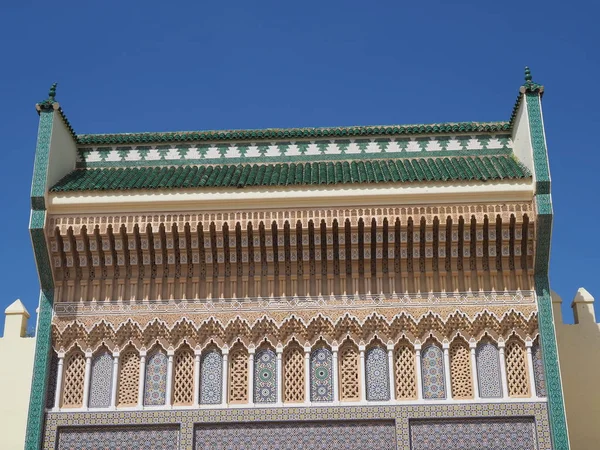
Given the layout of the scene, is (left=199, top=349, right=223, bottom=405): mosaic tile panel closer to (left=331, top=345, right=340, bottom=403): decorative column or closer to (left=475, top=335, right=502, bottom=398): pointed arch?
(left=331, top=345, right=340, bottom=403): decorative column

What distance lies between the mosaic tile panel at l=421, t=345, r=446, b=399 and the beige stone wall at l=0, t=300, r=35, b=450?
13.0 feet

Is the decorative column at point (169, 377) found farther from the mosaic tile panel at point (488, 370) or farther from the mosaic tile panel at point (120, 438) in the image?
the mosaic tile panel at point (488, 370)

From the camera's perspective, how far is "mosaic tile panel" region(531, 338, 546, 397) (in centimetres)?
802

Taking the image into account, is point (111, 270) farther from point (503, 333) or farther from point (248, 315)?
point (503, 333)

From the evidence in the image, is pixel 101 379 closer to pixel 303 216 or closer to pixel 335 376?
pixel 335 376

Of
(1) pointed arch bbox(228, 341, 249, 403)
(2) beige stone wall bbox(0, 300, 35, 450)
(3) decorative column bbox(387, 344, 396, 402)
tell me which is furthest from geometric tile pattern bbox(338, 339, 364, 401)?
(2) beige stone wall bbox(0, 300, 35, 450)

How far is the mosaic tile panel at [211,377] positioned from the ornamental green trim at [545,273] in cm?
306

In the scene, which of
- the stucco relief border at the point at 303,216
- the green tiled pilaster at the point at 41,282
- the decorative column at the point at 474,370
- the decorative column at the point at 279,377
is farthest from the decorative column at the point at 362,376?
the green tiled pilaster at the point at 41,282

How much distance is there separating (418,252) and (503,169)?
4.11 ft

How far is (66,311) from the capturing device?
8469mm

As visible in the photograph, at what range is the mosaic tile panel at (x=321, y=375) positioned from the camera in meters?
8.12

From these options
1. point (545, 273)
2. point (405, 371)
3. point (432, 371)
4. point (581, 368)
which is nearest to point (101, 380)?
point (405, 371)

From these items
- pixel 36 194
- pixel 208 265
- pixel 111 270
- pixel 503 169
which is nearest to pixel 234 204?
pixel 208 265

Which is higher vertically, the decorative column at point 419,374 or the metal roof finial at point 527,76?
the metal roof finial at point 527,76
